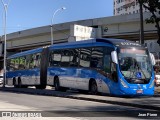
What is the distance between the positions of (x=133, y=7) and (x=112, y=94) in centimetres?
11560

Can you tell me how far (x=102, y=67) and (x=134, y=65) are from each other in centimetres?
176

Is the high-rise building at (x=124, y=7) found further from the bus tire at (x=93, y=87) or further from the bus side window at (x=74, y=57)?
the bus tire at (x=93, y=87)

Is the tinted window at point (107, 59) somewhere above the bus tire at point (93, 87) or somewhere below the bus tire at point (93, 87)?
above

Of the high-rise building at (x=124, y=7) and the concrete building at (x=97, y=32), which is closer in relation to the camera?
the concrete building at (x=97, y=32)

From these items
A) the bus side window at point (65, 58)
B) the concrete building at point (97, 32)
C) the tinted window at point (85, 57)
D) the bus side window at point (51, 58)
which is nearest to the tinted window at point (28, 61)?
the bus side window at point (51, 58)

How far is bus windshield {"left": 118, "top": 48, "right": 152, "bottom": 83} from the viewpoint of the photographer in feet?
68.0

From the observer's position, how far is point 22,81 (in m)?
33.7

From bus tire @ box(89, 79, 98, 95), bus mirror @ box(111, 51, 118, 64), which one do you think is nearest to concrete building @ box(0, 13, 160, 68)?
bus tire @ box(89, 79, 98, 95)

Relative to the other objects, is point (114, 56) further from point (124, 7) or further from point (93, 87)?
point (124, 7)

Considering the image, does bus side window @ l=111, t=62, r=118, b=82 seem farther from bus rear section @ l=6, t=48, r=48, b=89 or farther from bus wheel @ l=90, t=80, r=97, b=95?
bus rear section @ l=6, t=48, r=48, b=89

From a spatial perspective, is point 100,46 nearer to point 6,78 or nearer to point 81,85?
point 81,85

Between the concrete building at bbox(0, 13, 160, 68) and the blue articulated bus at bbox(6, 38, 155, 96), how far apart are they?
1867 cm

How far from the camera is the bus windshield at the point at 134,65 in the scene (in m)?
20.7

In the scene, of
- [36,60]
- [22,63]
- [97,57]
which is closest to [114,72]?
[97,57]
